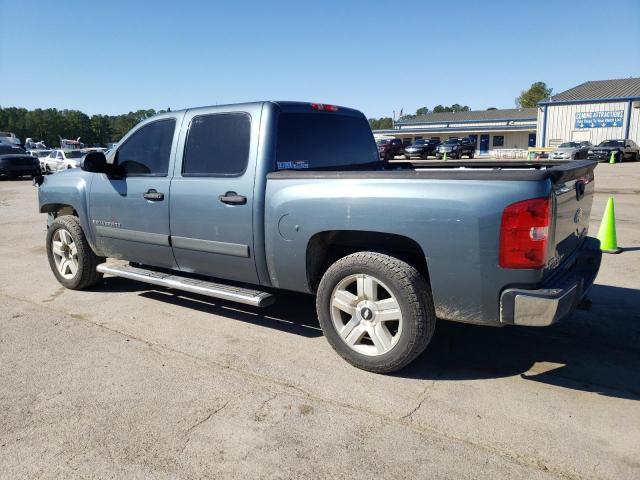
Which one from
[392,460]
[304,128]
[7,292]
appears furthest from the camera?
[7,292]

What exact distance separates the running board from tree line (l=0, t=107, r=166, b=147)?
125197 mm

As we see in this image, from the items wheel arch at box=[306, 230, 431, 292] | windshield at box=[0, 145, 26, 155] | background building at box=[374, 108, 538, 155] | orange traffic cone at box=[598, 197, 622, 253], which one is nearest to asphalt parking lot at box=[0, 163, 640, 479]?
wheel arch at box=[306, 230, 431, 292]

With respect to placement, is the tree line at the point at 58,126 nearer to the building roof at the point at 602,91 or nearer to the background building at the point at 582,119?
the background building at the point at 582,119

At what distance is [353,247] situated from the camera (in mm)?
4039

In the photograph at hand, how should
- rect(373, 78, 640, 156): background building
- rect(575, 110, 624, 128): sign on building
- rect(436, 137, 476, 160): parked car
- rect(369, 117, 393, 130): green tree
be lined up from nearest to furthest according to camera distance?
rect(436, 137, 476, 160): parked car < rect(373, 78, 640, 156): background building < rect(575, 110, 624, 128): sign on building < rect(369, 117, 393, 130): green tree

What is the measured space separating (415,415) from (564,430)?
831 millimetres

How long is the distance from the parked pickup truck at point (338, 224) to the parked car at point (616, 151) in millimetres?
35813

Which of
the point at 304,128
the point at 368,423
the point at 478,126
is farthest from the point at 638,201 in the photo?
the point at 478,126

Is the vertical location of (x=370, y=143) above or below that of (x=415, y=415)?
above

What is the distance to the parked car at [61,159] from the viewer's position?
86.2ft

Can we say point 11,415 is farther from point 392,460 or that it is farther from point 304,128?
point 304,128

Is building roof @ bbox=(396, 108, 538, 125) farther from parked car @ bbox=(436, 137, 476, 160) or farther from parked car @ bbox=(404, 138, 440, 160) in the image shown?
parked car @ bbox=(404, 138, 440, 160)

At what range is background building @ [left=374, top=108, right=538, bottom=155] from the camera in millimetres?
57219

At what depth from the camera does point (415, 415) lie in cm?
310
